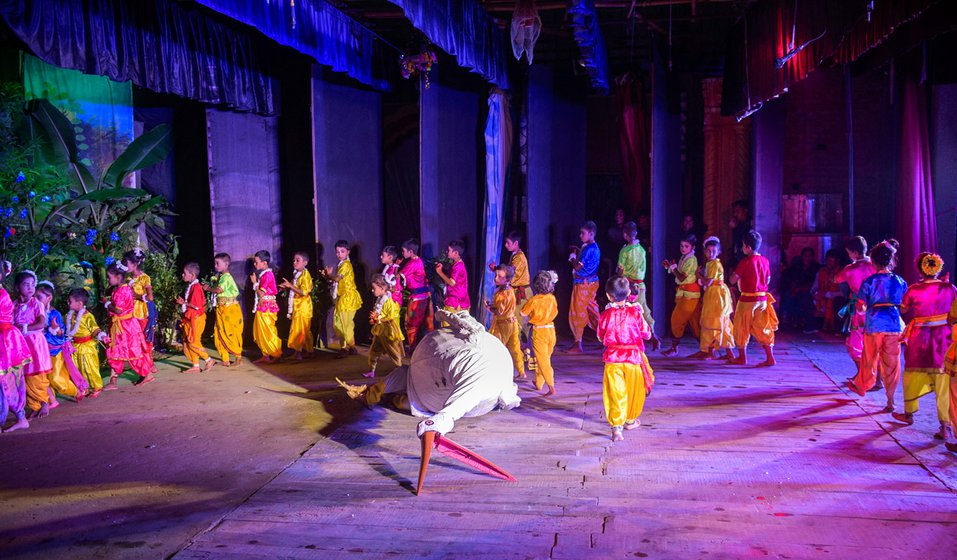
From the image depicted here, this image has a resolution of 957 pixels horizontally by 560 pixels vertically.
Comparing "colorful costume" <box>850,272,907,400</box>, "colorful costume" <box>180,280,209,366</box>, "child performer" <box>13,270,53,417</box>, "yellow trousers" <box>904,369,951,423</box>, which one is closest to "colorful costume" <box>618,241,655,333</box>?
"colorful costume" <box>850,272,907,400</box>

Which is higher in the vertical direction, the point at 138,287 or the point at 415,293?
the point at 138,287

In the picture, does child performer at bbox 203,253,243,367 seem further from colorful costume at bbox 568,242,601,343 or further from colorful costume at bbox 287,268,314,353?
colorful costume at bbox 568,242,601,343

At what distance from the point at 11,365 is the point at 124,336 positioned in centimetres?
160

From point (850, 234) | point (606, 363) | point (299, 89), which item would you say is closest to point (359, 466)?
point (606, 363)

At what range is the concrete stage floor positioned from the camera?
4.19 meters

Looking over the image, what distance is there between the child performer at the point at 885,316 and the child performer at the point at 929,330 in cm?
39

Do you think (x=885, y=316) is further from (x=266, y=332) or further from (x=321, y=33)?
(x=266, y=332)

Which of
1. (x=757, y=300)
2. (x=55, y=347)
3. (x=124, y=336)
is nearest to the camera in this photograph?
(x=55, y=347)

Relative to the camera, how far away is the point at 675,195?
34.8 ft

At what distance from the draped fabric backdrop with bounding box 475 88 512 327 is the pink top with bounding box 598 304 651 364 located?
14.1ft

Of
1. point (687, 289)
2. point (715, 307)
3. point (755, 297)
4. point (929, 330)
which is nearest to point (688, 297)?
point (687, 289)

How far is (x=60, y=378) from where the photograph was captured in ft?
23.3

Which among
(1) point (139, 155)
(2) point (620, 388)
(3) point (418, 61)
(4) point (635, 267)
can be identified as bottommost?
(2) point (620, 388)

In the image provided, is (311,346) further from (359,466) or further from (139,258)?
(359,466)
